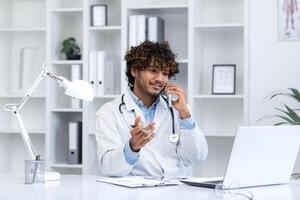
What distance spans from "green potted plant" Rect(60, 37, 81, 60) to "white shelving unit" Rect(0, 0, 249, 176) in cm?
5

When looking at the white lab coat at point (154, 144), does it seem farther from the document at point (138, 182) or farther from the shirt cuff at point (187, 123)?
the document at point (138, 182)

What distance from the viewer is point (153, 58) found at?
124 inches

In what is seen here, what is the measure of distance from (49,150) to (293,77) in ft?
6.06

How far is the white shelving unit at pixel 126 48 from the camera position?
4.35 metres

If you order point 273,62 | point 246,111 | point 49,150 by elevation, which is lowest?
point 49,150

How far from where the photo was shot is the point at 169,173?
2943mm

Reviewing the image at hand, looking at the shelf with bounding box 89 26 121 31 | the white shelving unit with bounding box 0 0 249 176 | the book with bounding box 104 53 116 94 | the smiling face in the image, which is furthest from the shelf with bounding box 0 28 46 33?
the smiling face

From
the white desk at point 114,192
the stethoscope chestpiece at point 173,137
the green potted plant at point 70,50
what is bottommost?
the white desk at point 114,192

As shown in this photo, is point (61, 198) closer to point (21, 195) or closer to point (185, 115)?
point (21, 195)

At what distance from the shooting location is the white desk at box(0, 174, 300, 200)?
2.19 meters

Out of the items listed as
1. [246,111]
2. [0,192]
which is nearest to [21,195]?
[0,192]

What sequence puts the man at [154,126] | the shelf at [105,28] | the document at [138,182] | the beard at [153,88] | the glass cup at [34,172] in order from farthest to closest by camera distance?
1. the shelf at [105,28]
2. the beard at [153,88]
3. the man at [154,126]
4. the glass cup at [34,172]
5. the document at [138,182]

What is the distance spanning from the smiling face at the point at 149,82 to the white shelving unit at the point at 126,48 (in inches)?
45.0

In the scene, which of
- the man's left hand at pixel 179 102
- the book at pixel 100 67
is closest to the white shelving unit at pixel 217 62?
the book at pixel 100 67
